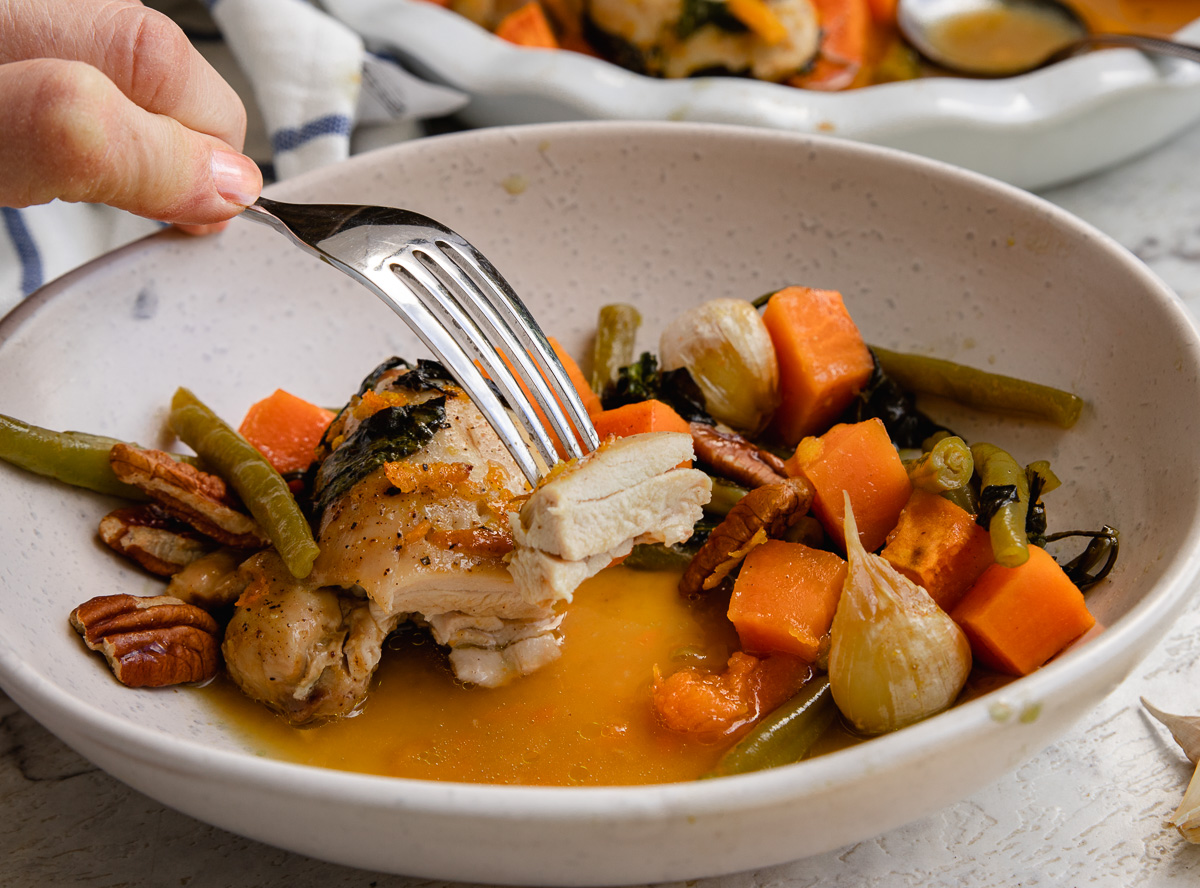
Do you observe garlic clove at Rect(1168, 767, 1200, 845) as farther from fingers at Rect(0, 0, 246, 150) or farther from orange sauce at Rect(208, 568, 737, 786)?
fingers at Rect(0, 0, 246, 150)

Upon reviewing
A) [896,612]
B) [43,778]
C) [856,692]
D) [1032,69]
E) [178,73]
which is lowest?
[43,778]

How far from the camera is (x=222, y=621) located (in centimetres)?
219

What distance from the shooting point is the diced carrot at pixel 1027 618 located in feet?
6.19

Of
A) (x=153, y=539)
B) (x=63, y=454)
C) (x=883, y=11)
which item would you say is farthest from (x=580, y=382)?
(x=883, y=11)

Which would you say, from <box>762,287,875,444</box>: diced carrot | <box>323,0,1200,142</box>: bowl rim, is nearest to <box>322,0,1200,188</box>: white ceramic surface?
<box>323,0,1200,142</box>: bowl rim

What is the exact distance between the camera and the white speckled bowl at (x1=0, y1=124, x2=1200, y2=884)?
1418 millimetres

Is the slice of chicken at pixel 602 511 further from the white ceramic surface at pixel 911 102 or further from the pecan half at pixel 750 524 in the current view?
the white ceramic surface at pixel 911 102

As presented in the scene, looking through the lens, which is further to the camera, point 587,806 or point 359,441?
point 359,441

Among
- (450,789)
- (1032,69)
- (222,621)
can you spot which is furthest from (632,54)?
(450,789)

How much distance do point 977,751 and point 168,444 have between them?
1962 mm

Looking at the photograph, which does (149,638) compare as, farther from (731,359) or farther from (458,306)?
(731,359)

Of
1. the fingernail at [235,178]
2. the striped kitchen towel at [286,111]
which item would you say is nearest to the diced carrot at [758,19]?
the striped kitchen towel at [286,111]

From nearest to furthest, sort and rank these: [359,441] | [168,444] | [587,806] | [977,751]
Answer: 1. [587,806]
2. [977,751]
3. [359,441]
4. [168,444]

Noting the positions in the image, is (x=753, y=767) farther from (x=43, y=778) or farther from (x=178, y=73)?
(x=178, y=73)
